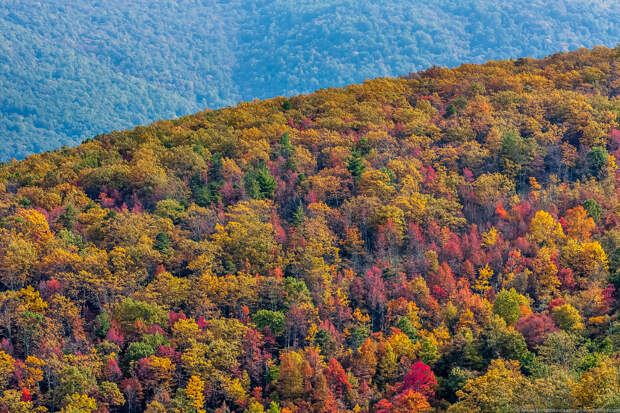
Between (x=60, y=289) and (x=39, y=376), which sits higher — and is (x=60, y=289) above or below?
above

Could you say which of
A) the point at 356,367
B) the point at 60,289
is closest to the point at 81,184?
the point at 60,289

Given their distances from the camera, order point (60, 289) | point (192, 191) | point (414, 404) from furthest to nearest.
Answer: point (192, 191) → point (60, 289) → point (414, 404)

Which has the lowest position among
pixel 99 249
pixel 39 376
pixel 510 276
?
pixel 39 376

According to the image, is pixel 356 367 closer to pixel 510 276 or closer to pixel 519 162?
pixel 510 276

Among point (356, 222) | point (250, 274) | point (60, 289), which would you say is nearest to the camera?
point (60, 289)

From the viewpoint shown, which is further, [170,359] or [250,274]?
[250,274]

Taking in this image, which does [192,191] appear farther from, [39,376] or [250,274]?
[39,376]
